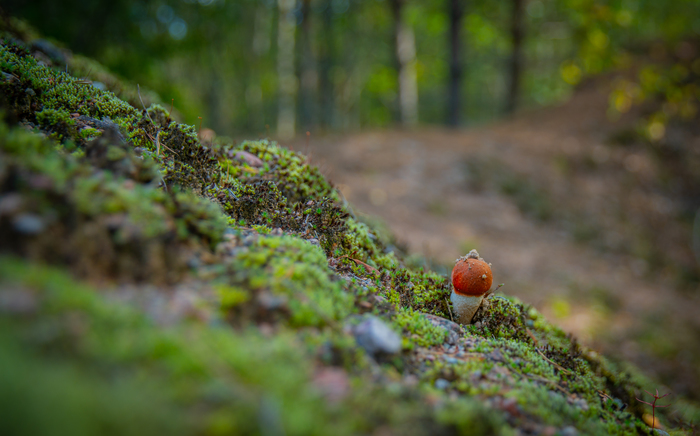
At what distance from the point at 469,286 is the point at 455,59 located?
1300 cm

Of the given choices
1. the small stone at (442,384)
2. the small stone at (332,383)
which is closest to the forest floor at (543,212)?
the small stone at (442,384)

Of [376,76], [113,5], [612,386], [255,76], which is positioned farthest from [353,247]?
[255,76]

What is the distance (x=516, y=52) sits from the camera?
15.0 m

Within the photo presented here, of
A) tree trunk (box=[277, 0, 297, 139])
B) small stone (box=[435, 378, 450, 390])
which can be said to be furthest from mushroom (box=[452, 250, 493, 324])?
tree trunk (box=[277, 0, 297, 139])

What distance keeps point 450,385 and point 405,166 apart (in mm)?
8520

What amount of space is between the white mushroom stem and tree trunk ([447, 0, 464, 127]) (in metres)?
12.7

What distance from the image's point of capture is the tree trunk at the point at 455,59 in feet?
43.5

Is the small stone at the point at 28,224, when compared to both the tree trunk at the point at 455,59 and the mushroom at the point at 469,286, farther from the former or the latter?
the tree trunk at the point at 455,59

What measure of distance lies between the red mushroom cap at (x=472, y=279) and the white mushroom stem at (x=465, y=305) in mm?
36

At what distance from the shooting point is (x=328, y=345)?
1.67 meters

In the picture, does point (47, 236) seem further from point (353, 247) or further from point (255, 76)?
point (255, 76)

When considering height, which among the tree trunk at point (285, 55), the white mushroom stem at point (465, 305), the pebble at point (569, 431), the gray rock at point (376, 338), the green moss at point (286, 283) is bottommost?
the pebble at point (569, 431)

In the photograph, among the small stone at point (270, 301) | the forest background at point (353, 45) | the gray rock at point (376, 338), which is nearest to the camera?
the small stone at point (270, 301)

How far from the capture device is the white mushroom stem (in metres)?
2.63
